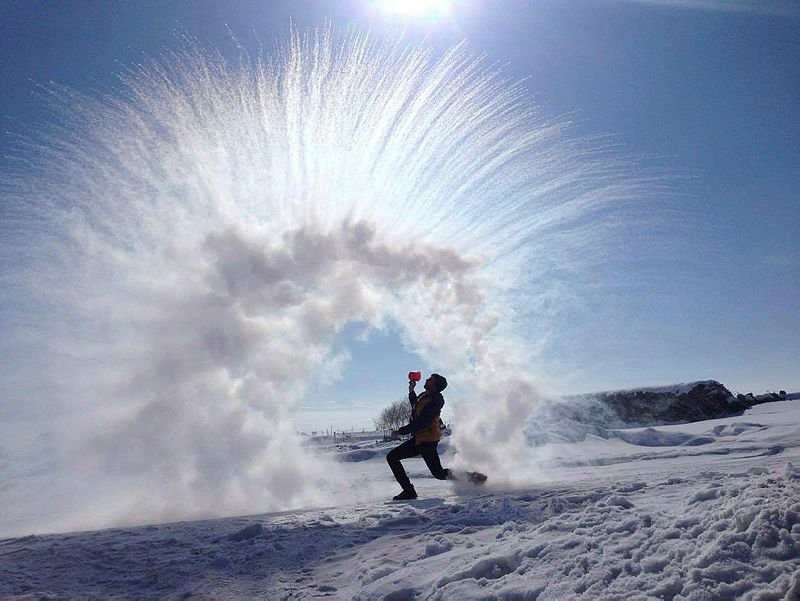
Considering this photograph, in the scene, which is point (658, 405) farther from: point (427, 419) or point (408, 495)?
point (408, 495)

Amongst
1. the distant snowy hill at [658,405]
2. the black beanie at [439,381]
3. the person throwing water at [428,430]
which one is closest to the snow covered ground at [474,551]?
the person throwing water at [428,430]

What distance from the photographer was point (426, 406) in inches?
379

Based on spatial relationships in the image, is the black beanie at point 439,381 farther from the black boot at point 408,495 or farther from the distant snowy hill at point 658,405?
the distant snowy hill at point 658,405

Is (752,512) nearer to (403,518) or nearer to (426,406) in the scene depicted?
(403,518)

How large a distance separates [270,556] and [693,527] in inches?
155

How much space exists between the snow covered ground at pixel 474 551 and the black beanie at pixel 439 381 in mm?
2401

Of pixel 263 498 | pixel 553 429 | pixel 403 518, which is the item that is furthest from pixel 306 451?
pixel 553 429

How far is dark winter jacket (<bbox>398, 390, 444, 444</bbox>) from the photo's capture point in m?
9.47

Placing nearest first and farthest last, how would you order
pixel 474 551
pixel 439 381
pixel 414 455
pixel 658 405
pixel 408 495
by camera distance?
pixel 474 551 < pixel 408 495 < pixel 414 455 < pixel 439 381 < pixel 658 405

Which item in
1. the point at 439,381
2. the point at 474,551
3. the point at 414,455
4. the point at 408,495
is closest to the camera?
the point at 474,551

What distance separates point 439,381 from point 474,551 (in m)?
5.40

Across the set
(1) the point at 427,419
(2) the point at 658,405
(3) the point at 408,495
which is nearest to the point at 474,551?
(3) the point at 408,495

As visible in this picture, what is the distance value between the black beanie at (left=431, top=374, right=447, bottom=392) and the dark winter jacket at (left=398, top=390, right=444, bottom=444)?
131 millimetres

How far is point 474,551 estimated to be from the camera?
13.9ft
